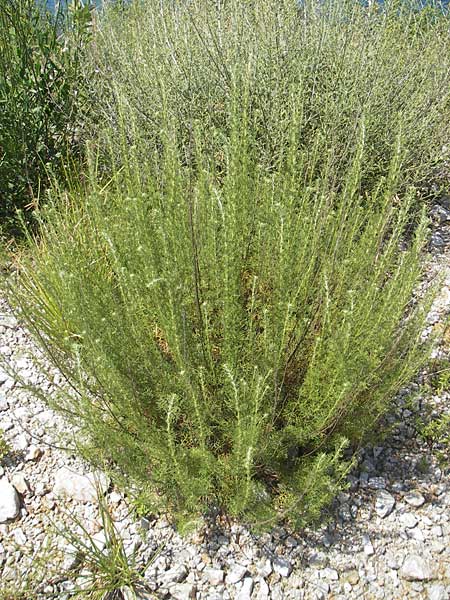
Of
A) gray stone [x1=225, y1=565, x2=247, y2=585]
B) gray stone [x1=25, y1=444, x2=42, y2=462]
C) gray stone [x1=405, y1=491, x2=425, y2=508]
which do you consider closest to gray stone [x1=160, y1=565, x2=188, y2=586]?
gray stone [x1=225, y1=565, x2=247, y2=585]

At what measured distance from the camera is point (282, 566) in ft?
6.66

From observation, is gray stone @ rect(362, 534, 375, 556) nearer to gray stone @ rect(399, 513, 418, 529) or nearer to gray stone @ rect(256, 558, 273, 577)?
gray stone @ rect(399, 513, 418, 529)

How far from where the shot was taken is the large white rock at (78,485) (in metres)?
2.26

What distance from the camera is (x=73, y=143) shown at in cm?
401

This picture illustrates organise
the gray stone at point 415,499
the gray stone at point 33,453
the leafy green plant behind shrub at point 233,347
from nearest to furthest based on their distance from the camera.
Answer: the leafy green plant behind shrub at point 233,347
the gray stone at point 415,499
the gray stone at point 33,453

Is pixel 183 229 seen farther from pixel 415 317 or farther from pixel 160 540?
pixel 160 540

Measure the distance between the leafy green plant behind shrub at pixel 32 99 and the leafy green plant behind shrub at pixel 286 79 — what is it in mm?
223

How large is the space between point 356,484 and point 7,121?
274 cm

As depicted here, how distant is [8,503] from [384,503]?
1.47 metres

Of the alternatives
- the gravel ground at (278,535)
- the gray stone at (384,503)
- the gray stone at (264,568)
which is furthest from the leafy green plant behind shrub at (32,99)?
the gray stone at (384,503)

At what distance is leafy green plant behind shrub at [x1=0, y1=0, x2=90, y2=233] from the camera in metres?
3.32

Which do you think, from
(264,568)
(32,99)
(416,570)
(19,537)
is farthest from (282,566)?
(32,99)

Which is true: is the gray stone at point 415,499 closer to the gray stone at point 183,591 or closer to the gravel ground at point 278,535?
the gravel ground at point 278,535

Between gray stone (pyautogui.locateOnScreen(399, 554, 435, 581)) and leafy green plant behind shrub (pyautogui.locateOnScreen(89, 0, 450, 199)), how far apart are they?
2.11 meters
